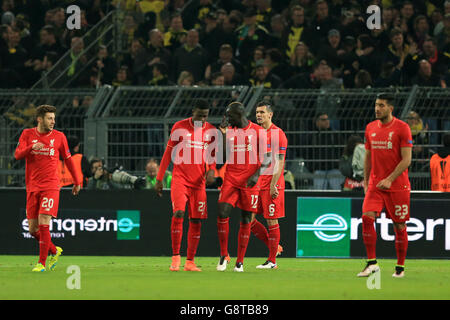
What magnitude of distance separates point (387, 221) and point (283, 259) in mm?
1813

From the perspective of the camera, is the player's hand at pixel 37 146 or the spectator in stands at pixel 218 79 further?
the spectator in stands at pixel 218 79

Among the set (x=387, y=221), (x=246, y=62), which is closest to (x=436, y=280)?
(x=387, y=221)

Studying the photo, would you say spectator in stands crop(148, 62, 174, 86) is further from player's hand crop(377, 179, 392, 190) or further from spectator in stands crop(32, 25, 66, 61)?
player's hand crop(377, 179, 392, 190)

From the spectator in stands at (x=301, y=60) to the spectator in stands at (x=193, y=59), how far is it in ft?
6.30

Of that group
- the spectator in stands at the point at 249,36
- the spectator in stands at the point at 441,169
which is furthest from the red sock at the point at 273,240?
the spectator in stands at the point at 249,36

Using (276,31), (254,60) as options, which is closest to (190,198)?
(254,60)

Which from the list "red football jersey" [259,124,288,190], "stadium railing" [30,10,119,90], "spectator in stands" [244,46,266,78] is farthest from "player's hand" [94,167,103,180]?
"stadium railing" [30,10,119,90]

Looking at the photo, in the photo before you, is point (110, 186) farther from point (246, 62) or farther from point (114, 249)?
point (246, 62)

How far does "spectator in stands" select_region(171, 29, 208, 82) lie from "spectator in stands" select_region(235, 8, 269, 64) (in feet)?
2.53

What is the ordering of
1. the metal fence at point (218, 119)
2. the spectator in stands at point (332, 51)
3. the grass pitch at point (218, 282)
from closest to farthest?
1. the grass pitch at point (218, 282)
2. the metal fence at point (218, 119)
3. the spectator in stands at point (332, 51)

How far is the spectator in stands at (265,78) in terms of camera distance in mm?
17984

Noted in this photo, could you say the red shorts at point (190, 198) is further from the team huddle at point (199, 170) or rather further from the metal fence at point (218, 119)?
the metal fence at point (218, 119)

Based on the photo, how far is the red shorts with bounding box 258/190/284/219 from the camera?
12516 mm

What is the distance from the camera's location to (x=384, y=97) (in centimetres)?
1102
